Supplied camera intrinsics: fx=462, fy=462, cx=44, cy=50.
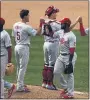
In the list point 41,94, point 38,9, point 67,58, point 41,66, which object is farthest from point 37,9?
point 67,58

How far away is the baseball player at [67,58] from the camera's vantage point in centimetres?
973

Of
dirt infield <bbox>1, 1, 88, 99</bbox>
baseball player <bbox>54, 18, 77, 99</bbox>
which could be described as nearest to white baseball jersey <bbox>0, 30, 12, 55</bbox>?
baseball player <bbox>54, 18, 77, 99</bbox>

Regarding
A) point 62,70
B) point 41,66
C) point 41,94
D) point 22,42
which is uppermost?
point 22,42

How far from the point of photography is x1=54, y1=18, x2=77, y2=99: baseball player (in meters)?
9.73

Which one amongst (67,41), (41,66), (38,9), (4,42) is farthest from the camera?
(38,9)

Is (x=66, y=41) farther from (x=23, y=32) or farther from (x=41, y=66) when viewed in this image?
(x=41, y=66)

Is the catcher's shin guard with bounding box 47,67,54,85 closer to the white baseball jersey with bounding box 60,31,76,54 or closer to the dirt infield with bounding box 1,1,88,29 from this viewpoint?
the white baseball jersey with bounding box 60,31,76,54

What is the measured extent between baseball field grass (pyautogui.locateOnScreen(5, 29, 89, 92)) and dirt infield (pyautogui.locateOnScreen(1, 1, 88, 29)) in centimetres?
591

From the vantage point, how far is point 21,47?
403 inches

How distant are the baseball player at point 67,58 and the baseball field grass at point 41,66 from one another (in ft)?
4.07

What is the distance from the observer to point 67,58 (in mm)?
9867

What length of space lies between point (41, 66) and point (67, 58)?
4.23 m

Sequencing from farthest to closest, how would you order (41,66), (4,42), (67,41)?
(41,66), (67,41), (4,42)

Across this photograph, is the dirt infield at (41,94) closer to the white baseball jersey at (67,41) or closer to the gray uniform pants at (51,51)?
the gray uniform pants at (51,51)
